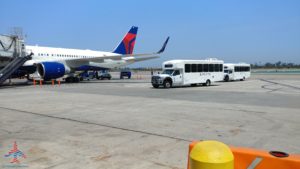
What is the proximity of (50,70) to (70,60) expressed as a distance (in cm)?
333

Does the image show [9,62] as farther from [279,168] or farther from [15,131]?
[279,168]

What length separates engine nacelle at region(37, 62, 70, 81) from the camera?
2734 centimetres

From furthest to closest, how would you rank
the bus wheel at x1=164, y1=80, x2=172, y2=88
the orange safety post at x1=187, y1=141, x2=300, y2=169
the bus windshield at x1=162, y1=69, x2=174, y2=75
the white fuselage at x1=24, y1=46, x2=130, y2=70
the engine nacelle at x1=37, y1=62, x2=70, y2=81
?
the white fuselage at x1=24, y1=46, x2=130, y2=70, the engine nacelle at x1=37, y1=62, x2=70, y2=81, the bus windshield at x1=162, y1=69, x2=174, y2=75, the bus wheel at x1=164, y1=80, x2=172, y2=88, the orange safety post at x1=187, y1=141, x2=300, y2=169

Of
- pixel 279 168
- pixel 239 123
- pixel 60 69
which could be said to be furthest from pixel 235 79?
pixel 279 168

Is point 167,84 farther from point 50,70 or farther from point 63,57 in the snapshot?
point 63,57

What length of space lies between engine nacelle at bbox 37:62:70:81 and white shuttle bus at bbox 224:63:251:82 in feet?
66.5

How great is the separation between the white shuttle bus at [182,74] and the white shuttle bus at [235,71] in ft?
33.0

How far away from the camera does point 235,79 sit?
37125mm

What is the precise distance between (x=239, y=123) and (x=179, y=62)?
51.7ft

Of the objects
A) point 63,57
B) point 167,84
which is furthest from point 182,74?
point 63,57

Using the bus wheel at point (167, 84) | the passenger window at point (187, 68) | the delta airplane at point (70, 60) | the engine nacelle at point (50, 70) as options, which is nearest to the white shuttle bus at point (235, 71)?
the delta airplane at point (70, 60)

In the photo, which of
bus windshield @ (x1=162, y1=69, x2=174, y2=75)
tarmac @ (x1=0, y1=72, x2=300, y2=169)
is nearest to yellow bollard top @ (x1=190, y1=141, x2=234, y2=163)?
tarmac @ (x1=0, y1=72, x2=300, y2=169)

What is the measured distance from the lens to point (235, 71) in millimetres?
36812

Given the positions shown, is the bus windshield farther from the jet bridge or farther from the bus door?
the jet bridge
